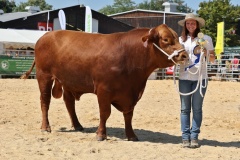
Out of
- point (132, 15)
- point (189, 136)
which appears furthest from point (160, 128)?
point (132, 15)

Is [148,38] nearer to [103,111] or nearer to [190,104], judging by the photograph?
[190,104]

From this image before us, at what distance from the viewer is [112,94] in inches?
287

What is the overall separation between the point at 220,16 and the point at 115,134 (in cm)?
4161

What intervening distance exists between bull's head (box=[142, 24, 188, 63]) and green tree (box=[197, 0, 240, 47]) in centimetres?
4115

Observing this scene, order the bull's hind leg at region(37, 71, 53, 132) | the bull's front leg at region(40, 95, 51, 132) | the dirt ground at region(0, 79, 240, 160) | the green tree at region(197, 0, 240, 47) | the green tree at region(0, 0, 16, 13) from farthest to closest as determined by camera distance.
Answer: the green tree at region(0, 0, 16, 13)
the green tree at region(197, 0, 240, 47)
the bull's hind leg at region(37, 71, 53, 132)
the bull's front leg at region(40, 95, 51, 132)
the dirt ground at region(0, 79, 240, 160)

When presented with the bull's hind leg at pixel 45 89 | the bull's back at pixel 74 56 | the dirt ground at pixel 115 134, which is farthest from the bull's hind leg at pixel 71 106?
the bull's back at pixel 74 56

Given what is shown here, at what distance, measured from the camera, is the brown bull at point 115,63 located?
7145 mm

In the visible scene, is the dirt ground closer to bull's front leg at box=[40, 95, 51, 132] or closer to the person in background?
bull's front leg at box=[40, 95, 51, 132]

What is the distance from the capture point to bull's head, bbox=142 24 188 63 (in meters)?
6.80

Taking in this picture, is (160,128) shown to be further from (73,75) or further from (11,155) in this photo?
(11,155)

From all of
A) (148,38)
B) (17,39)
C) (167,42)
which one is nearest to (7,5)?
(17,39)

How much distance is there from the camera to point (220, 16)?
4784cm

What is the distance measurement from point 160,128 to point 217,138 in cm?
129

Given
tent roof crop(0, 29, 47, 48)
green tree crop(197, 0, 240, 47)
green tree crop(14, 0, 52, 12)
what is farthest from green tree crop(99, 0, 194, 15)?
tent roof crop(0, 29, 47, 48)
